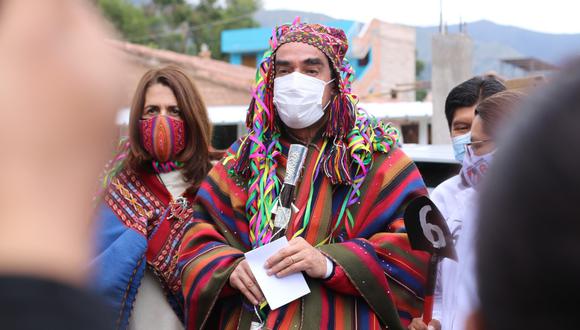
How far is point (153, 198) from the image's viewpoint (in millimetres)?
3580

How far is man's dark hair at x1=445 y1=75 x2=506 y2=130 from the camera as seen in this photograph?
3.72 metres

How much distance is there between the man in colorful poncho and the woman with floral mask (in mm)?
492

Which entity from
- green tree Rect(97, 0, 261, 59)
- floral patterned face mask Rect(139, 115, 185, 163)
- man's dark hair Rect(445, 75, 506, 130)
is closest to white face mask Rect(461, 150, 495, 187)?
man's dark hair Rect(445, 75, 506, 130)

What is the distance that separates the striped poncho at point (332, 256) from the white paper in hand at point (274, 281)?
0.08m

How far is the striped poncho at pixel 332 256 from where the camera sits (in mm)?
2680

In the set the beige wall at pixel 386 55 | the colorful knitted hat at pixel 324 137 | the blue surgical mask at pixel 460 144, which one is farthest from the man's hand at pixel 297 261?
the beige wall at pixel 386 55

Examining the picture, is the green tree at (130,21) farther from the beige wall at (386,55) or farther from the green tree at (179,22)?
the beige wall at (386,55)

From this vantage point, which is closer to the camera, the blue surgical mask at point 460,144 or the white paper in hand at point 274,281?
the white paper in hand at point 274,281

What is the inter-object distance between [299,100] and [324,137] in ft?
0.67

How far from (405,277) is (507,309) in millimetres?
2016

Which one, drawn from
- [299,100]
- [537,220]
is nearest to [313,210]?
[299,100]

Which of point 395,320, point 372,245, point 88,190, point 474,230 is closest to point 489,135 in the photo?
point 372,245

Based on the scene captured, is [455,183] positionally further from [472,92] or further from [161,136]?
[161,136]

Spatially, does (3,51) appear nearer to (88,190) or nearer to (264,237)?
(88,190)
